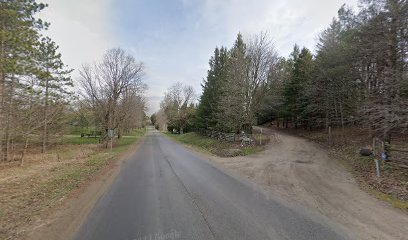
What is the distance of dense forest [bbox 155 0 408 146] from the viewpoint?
11161 millimetres

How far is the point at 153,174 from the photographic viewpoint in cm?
991

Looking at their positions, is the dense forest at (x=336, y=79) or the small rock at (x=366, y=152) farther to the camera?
the small rock at (x=366, y=152)

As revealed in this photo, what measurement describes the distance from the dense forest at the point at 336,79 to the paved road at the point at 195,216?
26.9 feet

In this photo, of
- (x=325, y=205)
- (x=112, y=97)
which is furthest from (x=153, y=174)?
(x=112, y=97)

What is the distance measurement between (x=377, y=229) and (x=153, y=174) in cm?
806

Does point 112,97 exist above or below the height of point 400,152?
above

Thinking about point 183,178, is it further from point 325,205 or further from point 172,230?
point 325,205

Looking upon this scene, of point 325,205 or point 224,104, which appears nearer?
point 325,205

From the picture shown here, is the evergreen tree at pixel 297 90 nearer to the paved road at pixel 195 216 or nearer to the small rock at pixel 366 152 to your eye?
the small rock at pixel 366 152

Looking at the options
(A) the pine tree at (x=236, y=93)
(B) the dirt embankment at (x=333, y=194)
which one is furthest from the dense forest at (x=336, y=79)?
(B) the dirt embankment at (x=333, y=194)

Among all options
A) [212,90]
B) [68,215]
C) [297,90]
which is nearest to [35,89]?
[68,215]

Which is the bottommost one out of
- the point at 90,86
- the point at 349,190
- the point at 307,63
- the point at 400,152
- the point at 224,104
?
the point at 349,190

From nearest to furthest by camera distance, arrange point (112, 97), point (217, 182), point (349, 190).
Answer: point (349, 190)
point (217, 182)
point (112, 97)

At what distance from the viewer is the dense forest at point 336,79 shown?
11161 millimetres
